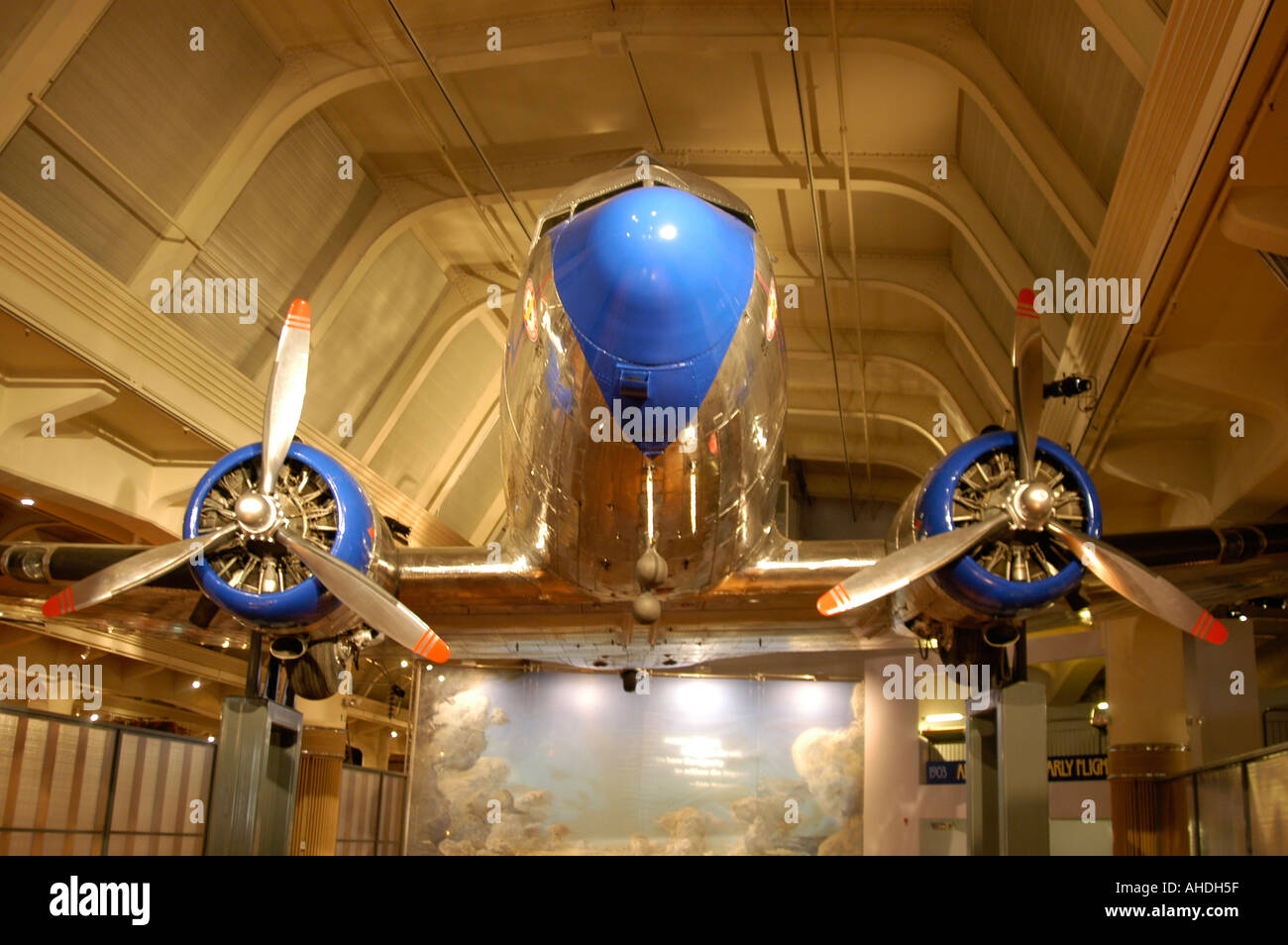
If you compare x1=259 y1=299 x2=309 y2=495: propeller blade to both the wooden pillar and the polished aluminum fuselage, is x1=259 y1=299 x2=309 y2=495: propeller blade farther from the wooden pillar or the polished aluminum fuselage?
the wooden pillar

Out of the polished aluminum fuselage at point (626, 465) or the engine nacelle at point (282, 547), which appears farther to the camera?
the engine nacelle at point (282, 547)

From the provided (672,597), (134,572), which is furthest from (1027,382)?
(134,572)

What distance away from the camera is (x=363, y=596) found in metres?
8.38

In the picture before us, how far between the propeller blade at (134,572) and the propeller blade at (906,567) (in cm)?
488

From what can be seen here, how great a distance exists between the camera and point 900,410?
21484 millimetres

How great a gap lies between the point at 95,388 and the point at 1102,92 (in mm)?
10100

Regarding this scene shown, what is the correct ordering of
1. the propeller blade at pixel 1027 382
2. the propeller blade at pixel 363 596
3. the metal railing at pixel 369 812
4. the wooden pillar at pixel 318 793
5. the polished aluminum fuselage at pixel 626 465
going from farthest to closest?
1. the metal railing at pixel 369 812
2. the wooden pillar at pixel 318 793
3. the propeller blade at pixel 363 596
4. the propeller blade at pixel 1027 382
5. the polished aluminum fuselage at pixel 626 465

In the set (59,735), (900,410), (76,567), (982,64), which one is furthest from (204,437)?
(900,410)

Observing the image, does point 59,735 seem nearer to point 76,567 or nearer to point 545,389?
point 76,567

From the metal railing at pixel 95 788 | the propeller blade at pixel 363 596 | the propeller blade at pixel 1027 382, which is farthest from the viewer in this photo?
the metal railing at pixel 95 788

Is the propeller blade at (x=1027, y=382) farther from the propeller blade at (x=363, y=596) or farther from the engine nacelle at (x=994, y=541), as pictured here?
the propeller blade at (x=363, y=596)

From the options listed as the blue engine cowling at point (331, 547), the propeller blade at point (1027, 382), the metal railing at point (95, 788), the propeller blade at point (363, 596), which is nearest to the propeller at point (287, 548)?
the propeller blade at point (363, 596)

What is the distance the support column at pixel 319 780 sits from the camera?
17281 millimetres

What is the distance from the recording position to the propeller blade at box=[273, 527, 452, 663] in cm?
834
